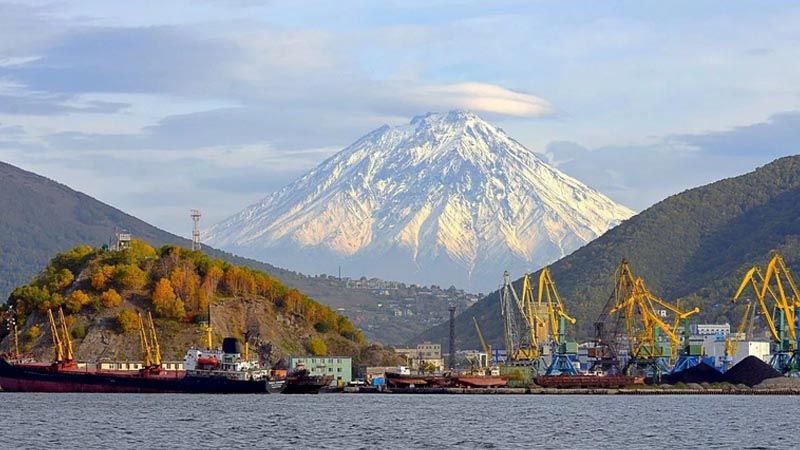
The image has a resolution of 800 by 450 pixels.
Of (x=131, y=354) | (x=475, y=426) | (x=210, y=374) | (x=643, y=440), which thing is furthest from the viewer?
(x=131, y=354)

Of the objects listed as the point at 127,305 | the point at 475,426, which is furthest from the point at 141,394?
the point at 475,426

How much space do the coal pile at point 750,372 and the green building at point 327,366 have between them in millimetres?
45956

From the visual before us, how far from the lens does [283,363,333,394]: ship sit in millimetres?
168000

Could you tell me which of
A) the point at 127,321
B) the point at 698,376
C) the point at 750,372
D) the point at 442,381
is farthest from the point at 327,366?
the point at 750,372

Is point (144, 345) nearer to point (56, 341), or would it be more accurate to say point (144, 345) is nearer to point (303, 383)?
point (56, 341)

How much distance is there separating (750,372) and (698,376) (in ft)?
21.3

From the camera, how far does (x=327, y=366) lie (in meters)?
197

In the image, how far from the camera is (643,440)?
9550 centimetres

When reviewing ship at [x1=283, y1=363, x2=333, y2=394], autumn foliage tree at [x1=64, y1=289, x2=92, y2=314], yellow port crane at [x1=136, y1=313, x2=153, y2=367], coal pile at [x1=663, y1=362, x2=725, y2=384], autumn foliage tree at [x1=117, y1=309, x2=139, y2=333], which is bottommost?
ship at [x1=283, y1=363, x2=333, y2=394]

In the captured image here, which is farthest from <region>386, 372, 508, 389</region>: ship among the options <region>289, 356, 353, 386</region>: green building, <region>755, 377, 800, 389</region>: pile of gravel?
<region>755, 377, 800, 389</region>: pile of gravel

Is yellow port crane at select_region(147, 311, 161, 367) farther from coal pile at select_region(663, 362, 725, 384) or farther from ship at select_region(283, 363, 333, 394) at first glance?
coal pile at select_region(663, 362, 725, 384)

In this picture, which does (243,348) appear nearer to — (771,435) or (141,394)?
(141,394)

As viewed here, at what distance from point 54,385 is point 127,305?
36559 millimetres

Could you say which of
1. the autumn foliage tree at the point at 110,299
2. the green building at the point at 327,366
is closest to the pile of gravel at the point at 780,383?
the green building at the point at 327,366
